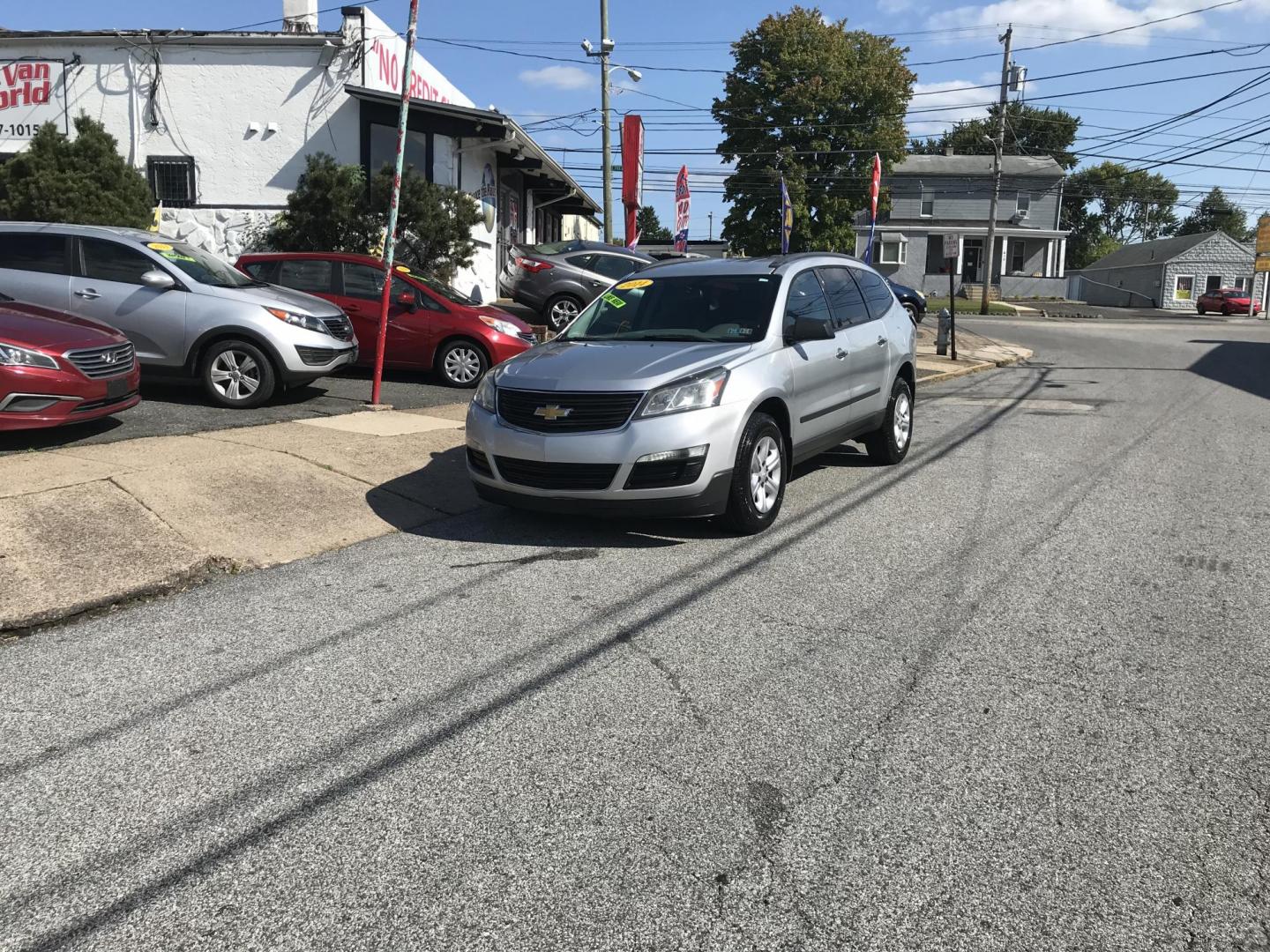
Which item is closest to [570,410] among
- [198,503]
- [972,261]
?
[198,503]

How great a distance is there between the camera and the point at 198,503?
6.68 m

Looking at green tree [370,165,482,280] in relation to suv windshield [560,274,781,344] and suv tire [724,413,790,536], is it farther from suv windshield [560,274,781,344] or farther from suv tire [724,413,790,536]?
suv tire [724,413,790,536]

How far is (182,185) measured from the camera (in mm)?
19172

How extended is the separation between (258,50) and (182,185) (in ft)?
9.31

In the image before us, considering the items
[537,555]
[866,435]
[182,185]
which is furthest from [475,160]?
[537,555]

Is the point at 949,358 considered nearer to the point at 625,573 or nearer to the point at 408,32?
the point at 408,32

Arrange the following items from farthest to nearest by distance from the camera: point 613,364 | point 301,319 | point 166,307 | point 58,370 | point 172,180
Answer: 1. point 172,180
2. point 301,319
3. point 166,307
4. point 58,370
5. point 613,364

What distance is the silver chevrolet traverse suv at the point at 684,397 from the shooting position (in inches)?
239

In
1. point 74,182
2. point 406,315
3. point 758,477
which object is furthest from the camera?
point 74,182

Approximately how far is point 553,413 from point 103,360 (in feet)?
13.4

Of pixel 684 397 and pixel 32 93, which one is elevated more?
pixel 32 93

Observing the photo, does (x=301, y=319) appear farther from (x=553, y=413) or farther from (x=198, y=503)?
(x=553, y=413)

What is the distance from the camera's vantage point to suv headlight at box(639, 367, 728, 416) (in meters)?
6.10

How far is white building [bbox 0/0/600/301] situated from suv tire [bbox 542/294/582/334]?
2.12 metres
